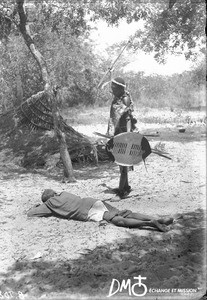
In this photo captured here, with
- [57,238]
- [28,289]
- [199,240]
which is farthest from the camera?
[57,238]

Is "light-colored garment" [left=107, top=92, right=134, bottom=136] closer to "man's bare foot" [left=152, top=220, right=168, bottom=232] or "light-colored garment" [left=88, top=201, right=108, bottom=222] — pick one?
"light-colored garment" [left=88, top=201, right=108, bottom=222]

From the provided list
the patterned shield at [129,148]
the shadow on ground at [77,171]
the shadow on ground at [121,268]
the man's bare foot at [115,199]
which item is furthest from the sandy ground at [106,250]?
the shadow on ground at [77,171]

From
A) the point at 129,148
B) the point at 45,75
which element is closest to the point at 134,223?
the point at 129,148

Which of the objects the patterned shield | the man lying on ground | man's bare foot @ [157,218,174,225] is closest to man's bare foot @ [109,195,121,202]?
the patterned shield

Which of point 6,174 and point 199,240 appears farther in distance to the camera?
point 6,174

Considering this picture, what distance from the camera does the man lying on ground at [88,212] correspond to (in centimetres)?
457

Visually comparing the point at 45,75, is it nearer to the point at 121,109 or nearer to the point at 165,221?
the point at 121,109

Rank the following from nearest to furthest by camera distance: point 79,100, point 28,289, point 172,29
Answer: point 28,289, point 172,29, point 79,100

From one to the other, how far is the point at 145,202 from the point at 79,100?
36.0 feet

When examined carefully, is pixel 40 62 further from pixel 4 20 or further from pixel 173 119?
pixel 173 119

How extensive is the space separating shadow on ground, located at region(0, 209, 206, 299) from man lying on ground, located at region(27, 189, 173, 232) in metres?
0.18

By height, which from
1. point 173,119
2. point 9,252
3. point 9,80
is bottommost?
point 173,119

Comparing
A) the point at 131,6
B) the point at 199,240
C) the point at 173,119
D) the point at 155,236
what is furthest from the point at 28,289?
the point at 173,119

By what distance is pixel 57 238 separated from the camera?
4512mm
